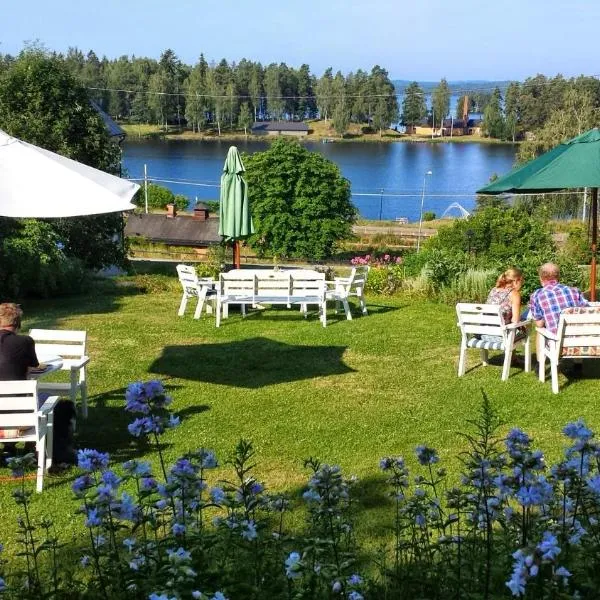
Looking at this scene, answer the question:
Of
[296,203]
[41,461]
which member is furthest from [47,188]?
[296,203]

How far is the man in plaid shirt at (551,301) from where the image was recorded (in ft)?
24.4

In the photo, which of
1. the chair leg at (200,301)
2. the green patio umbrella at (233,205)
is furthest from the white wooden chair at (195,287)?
the green patio umbrella at (233,205)

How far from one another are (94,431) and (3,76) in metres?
19.0

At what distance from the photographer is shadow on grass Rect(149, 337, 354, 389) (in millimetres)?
8109

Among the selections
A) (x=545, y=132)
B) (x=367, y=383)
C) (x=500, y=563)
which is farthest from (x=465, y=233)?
(x=545, y=132)

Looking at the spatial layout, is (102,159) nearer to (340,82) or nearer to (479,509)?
(479,509)

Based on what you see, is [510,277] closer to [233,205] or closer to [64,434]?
[64,434]

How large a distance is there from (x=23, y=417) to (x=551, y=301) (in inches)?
177

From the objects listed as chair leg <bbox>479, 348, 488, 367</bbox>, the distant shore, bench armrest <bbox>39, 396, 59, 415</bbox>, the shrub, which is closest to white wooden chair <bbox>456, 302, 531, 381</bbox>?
chair leg <bbox>479, 348, 488, 367</bbox>

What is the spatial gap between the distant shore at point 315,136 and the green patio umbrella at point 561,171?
11774 cm

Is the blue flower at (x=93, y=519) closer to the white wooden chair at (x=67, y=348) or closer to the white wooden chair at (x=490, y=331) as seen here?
the white wooden chair at (x=67, y=348)

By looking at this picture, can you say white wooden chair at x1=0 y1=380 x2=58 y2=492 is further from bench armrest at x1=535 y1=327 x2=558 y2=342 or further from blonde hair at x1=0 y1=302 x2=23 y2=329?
bench armrest at x1=535 y1=327 x2=558 y2=342

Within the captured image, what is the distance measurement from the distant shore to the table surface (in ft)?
394

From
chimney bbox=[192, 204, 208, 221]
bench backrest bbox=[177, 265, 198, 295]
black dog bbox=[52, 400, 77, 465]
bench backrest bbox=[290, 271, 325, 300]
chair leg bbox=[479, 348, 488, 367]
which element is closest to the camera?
black dog bbox=[52, 400, 77, 465]
